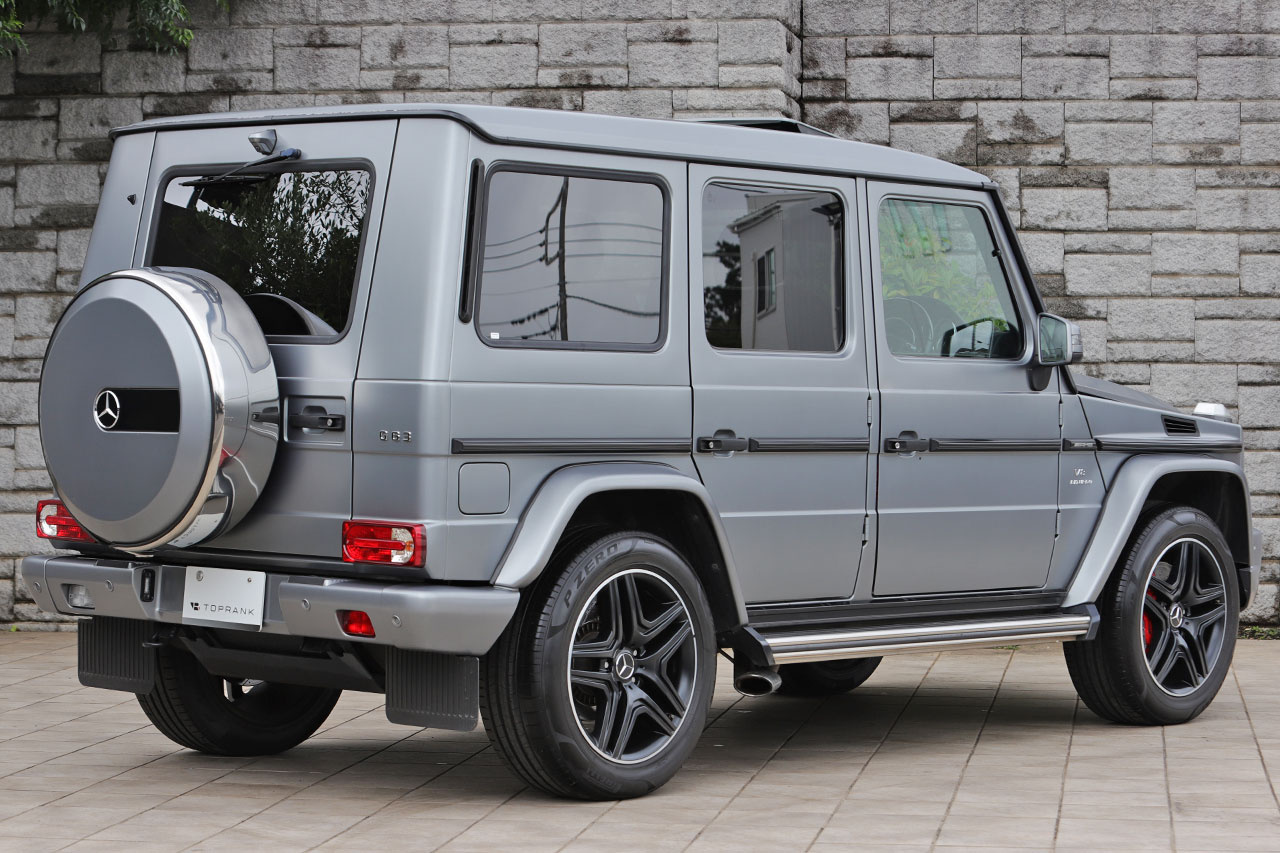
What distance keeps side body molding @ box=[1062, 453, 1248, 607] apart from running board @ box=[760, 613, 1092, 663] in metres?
0.13

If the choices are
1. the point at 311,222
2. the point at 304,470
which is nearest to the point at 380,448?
the point at 304,470

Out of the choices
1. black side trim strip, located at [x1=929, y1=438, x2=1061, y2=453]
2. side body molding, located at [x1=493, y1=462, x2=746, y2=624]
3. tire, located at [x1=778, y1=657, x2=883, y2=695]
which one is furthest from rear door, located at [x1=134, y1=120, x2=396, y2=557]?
tire, located at [x1=778, y1=657, x2=883, y2=695]

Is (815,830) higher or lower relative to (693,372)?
lower

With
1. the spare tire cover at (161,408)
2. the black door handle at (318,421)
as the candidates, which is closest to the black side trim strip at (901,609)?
the black door handle at (318,421)

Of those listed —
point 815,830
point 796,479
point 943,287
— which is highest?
point 943,287

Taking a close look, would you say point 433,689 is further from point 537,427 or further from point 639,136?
point 639,136

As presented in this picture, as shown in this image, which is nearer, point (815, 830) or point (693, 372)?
point (815, 830)

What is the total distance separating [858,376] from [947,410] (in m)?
0.46

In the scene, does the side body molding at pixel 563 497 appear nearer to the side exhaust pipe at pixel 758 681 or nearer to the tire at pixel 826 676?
the side exhaust pipe at pixel 758 681

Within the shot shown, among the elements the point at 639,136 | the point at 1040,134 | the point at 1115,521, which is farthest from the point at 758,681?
the point at 1040,134

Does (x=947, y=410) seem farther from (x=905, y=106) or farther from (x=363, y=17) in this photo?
(x=363, y=17)

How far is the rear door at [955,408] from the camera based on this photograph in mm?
6488

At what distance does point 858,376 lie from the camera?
250 inches

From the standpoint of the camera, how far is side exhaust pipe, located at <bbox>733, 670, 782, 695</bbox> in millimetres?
5945
